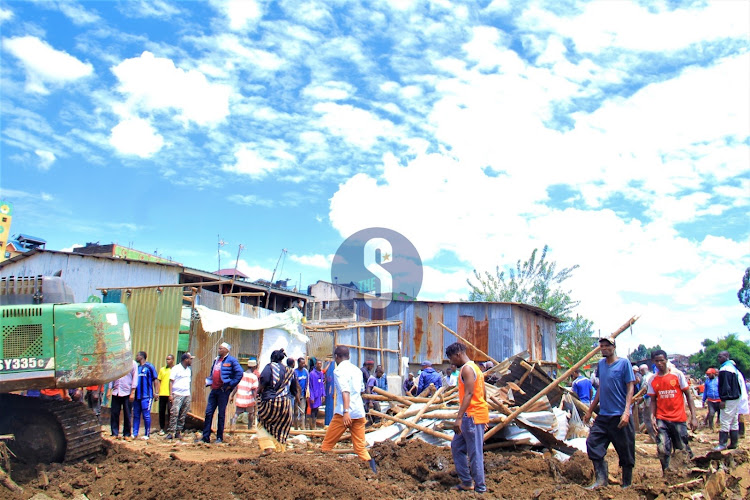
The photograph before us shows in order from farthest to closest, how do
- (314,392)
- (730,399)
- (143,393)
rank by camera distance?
1. (314,392)
2. (143,393)
3. (730,399)

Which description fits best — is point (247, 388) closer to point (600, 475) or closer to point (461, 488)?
point (461, 488)

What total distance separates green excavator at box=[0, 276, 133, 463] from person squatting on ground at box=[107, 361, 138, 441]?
2.83m

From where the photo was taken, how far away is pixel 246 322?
13.8m

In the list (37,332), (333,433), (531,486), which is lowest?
(531,486)

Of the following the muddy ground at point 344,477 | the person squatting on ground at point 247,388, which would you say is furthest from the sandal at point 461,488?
the person squatting on ground at point 247,388

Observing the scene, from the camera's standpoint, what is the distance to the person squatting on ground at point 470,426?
649cm

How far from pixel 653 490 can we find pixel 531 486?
1411mm

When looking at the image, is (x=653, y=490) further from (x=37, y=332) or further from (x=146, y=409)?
(x=146, y=409)

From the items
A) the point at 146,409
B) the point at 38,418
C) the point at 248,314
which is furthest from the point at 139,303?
the point at 38,418

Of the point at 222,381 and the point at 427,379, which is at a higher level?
the point at 222,381

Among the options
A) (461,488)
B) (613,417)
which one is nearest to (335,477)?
(461,488)

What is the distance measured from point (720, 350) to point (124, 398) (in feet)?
177

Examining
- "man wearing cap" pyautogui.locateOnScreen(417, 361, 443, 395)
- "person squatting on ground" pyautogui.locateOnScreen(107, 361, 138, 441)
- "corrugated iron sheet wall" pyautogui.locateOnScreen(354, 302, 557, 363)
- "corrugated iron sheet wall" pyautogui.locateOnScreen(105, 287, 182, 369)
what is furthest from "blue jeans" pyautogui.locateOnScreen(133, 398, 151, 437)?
"corrugated iron sheet wall" pyautogui.locateOnScreen(354, 302, 557, 363)

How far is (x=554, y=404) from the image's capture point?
10.8m
